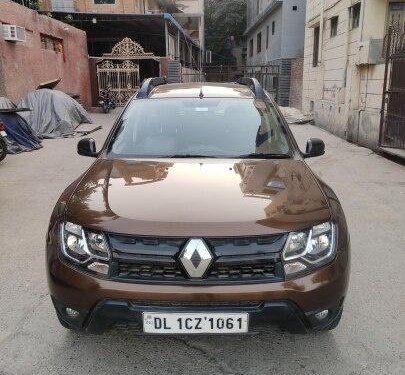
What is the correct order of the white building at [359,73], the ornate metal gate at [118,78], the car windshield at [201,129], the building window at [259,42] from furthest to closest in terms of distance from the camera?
the building window at [259,42]
the ornate metal gate at [118,78]
the white building at [359,73]
the car windshield at [201,129]

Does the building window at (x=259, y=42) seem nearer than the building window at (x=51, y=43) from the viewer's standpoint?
No

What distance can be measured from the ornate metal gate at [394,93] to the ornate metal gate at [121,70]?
42.2 feet

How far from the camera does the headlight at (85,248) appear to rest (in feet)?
7.68

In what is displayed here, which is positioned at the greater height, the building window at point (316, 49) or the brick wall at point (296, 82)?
the building window at point (316, 49)

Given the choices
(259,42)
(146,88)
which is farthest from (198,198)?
(259,42)

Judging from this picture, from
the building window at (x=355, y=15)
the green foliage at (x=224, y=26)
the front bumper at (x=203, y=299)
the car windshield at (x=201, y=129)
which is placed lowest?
the front bumper at (x=203, y=299)

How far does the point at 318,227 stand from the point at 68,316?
56.8 inches

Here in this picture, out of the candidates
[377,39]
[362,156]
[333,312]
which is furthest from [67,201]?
[377,39]

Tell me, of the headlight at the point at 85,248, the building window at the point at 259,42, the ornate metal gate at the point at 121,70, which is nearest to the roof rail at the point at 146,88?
the headlight at the point at 85,248

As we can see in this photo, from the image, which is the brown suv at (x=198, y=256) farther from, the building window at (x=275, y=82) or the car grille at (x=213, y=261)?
the building window at (x=275, y=82)

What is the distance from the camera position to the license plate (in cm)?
227

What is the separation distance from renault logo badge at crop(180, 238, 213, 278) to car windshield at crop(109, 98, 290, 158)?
1.21m

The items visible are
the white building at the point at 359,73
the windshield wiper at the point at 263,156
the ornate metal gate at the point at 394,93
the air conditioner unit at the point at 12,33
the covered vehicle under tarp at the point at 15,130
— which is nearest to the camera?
the windshield wiper at the point at 263,156

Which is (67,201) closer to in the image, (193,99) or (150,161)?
(150,161)
